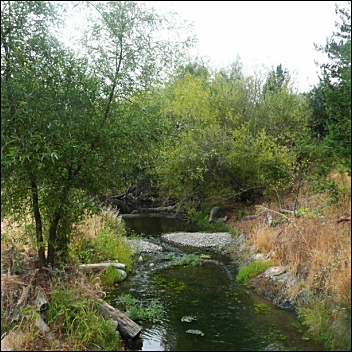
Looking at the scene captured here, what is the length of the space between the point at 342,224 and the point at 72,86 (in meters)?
6.13

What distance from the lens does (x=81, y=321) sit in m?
6.81

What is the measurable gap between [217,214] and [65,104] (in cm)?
1690

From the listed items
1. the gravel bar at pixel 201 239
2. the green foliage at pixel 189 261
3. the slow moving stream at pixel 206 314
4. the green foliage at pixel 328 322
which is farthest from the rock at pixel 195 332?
the gravel bar at pixel 201 239

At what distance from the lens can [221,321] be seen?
849 centimetres

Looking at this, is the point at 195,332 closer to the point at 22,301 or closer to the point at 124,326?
the point at 124,326

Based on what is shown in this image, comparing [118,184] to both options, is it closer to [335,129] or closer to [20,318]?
[20,318]

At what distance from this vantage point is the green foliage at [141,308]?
28.1ft

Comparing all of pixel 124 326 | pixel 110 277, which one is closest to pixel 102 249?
pixel 110 277

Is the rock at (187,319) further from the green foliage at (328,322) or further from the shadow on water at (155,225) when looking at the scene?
the shadow on water at (155,225)

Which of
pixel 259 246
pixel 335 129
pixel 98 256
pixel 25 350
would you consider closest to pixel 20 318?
pixel 25 350

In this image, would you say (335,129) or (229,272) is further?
(229,272)

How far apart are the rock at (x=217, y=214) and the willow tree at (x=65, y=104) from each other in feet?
48.0

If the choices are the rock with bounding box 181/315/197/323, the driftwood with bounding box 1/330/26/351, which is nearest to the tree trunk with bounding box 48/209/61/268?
the driftwood with bounding box 1/330/26/351

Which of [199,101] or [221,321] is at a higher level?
[199,101]
